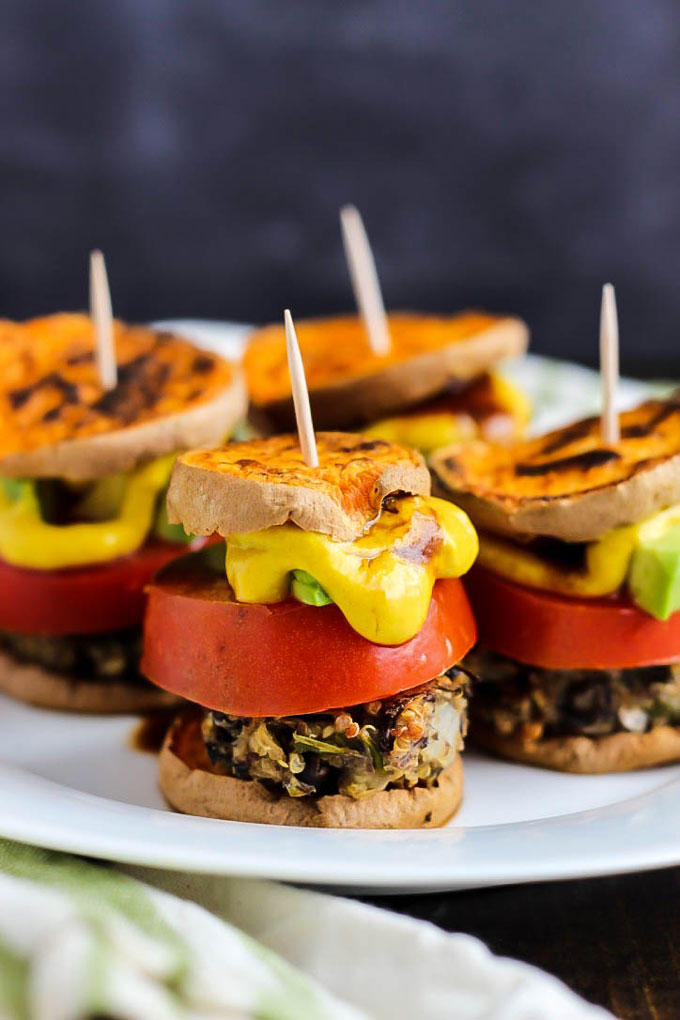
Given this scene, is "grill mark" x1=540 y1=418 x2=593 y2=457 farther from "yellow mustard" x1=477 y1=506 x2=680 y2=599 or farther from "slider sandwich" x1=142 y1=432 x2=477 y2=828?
"slider sandwich" x1=142 y1=432 x2=477 y2=828

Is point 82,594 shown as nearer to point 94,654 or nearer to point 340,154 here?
point 94,654

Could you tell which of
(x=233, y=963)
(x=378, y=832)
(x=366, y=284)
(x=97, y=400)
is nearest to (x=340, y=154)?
(x=366, y=284)

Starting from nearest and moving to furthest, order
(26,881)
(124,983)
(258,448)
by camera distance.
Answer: (124,983) → (26,881) → (258,448)

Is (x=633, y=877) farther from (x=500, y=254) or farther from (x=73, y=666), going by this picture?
(x=500, y=254)

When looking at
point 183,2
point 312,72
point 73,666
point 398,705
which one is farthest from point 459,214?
point 398,705

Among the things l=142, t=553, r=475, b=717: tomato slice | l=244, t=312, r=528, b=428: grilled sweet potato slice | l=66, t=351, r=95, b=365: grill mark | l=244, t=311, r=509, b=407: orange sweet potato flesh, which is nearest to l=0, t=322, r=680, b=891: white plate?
l=142, t=553, r=475, b=717: tomato slice

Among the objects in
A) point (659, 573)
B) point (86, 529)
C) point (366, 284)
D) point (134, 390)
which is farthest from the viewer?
point (366, 284)
